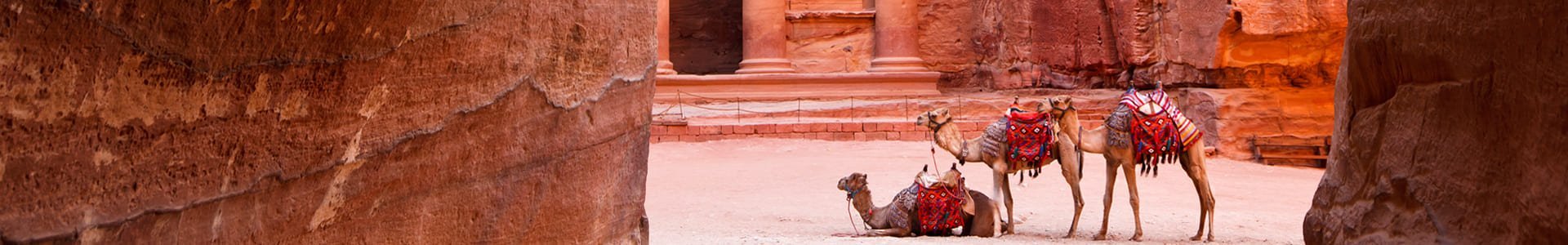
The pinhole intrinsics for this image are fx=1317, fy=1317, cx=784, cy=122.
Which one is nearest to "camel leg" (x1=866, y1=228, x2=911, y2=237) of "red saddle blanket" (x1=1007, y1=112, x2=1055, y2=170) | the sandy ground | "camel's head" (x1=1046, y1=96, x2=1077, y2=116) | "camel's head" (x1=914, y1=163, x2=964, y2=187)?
the sandy ground

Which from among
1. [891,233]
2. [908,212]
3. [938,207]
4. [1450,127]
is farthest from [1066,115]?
[1450,127]

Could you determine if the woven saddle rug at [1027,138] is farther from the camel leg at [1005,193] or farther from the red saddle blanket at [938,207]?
the red saddle blanket at [938,207]

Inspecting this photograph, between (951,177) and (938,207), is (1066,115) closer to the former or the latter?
(951,177)

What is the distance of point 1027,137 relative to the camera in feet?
23.5

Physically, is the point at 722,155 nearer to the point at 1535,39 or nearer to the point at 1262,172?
the point at 1262,172

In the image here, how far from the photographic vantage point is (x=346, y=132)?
1.73 metres

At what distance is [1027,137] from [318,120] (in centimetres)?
582

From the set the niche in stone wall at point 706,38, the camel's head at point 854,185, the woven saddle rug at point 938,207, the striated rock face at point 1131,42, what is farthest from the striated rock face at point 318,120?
the niche in stone wall at point 706,38

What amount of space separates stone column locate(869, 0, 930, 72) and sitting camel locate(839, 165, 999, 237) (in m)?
9.97

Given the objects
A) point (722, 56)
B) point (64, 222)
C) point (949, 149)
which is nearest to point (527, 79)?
point (64, 222)

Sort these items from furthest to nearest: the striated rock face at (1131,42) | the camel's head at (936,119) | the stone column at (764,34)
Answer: the stone column at (764,34)
the striated rock face at (1131,42)
the camel's head at (936,119)

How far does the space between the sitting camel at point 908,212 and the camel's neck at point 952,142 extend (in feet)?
0.78

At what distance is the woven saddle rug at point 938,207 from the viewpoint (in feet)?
22.7

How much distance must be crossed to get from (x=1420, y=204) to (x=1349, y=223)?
28 centimetres
